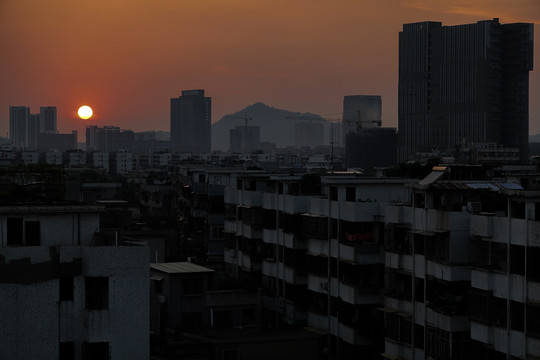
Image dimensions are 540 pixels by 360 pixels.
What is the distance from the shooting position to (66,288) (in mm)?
16766

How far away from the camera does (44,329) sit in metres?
16.5

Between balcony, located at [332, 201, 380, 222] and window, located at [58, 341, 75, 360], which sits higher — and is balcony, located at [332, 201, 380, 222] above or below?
above

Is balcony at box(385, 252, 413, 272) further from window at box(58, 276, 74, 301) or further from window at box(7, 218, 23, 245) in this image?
window at box(7, 218, 23, 245)

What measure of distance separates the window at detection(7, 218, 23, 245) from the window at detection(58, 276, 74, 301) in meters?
1.35

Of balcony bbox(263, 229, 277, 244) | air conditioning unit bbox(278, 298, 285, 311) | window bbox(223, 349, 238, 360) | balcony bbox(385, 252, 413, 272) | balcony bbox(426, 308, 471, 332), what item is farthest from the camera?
balcony bbox(263, 229, 277, 244)

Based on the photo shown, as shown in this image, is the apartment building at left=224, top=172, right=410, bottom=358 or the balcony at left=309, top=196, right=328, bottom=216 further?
the balcony at left=309, top=196, right=328, bottom=216

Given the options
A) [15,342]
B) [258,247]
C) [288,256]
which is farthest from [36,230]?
[258,247]

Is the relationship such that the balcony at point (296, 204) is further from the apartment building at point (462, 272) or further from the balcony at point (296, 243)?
Result: the apartment building at point (462, 272)

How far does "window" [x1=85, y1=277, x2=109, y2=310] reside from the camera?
1667 cm

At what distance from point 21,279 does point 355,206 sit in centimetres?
1064

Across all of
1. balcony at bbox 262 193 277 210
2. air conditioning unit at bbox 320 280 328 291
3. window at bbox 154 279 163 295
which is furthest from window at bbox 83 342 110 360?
balcony at bbox 262 193 277 210

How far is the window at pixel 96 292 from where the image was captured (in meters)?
16.7

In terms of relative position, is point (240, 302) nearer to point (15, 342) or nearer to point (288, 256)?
point (288, 256)

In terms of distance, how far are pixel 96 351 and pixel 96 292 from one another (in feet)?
3.21
